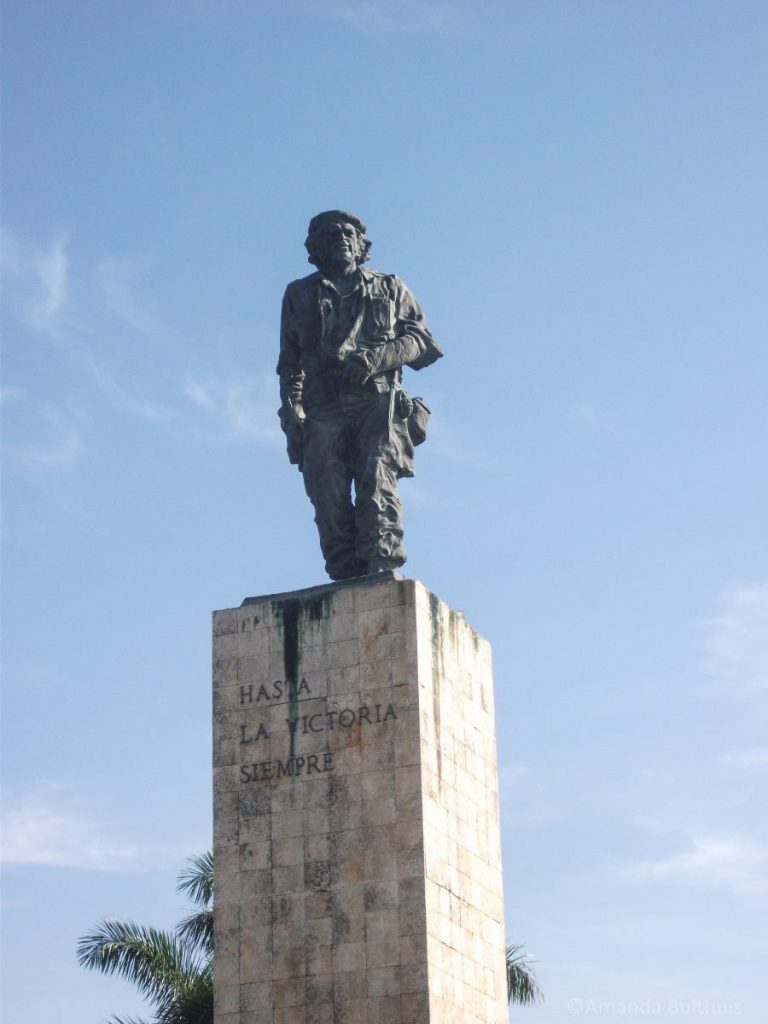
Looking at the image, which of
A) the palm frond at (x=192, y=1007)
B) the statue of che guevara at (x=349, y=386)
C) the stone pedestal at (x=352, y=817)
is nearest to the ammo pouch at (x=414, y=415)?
the statue of che guevara at (x=349, y=386)

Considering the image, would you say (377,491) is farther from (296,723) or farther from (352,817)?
(352,817)

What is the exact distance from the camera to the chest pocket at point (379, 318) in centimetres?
2397

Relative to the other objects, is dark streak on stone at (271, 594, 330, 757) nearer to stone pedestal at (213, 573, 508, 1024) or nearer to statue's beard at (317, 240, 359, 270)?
stone pedestal at (213, 573, 508, 1024)

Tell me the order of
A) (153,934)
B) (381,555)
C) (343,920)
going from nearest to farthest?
(343,920) → (381,555) → (153,934)

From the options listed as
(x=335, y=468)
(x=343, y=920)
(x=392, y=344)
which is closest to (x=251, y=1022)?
(x=343, y=920)

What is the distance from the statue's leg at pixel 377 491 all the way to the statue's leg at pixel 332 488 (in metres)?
0.12

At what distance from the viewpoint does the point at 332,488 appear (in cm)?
2347

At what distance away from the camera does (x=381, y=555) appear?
2281 centimetres

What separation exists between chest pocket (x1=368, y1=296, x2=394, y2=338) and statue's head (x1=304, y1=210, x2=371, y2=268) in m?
0.55

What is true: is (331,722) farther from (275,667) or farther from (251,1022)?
(251,1022)

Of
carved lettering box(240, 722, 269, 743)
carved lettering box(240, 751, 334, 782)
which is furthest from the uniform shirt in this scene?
carved lettering box(240, 751, 334, 782)

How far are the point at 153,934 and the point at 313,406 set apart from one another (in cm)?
1009

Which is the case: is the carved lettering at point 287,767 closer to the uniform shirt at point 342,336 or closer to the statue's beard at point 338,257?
the uniform shirt at point 342,336

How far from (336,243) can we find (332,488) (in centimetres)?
279
